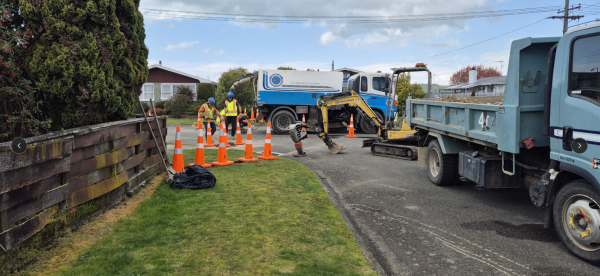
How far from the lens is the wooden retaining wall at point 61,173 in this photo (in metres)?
3.50

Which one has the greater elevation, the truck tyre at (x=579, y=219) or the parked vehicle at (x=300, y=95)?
the parked vehicle at (x=300, y=95)

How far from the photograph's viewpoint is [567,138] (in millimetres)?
4496

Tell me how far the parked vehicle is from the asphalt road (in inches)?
413

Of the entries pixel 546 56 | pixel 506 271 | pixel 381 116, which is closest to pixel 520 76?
pixel 546 56

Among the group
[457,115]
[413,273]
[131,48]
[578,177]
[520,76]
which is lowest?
[413,273]

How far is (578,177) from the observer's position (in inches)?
178

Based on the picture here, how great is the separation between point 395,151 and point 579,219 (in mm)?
7165

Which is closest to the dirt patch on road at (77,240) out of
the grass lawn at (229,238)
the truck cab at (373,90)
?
the grass lawn at (229,238)

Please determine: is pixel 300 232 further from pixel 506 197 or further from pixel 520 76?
pixel 506 197

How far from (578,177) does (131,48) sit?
645cm

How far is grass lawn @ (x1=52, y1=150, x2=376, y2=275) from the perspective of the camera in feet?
12.5

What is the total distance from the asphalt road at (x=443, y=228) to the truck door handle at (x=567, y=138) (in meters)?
1.09

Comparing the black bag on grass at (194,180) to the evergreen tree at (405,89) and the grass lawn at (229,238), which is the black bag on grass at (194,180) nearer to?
the grass lawn at (229,238)

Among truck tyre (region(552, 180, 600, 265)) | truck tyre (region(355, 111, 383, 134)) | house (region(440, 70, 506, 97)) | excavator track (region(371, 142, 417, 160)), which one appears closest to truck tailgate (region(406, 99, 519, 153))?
truck tyre (region(552, 180, 600, 265))
